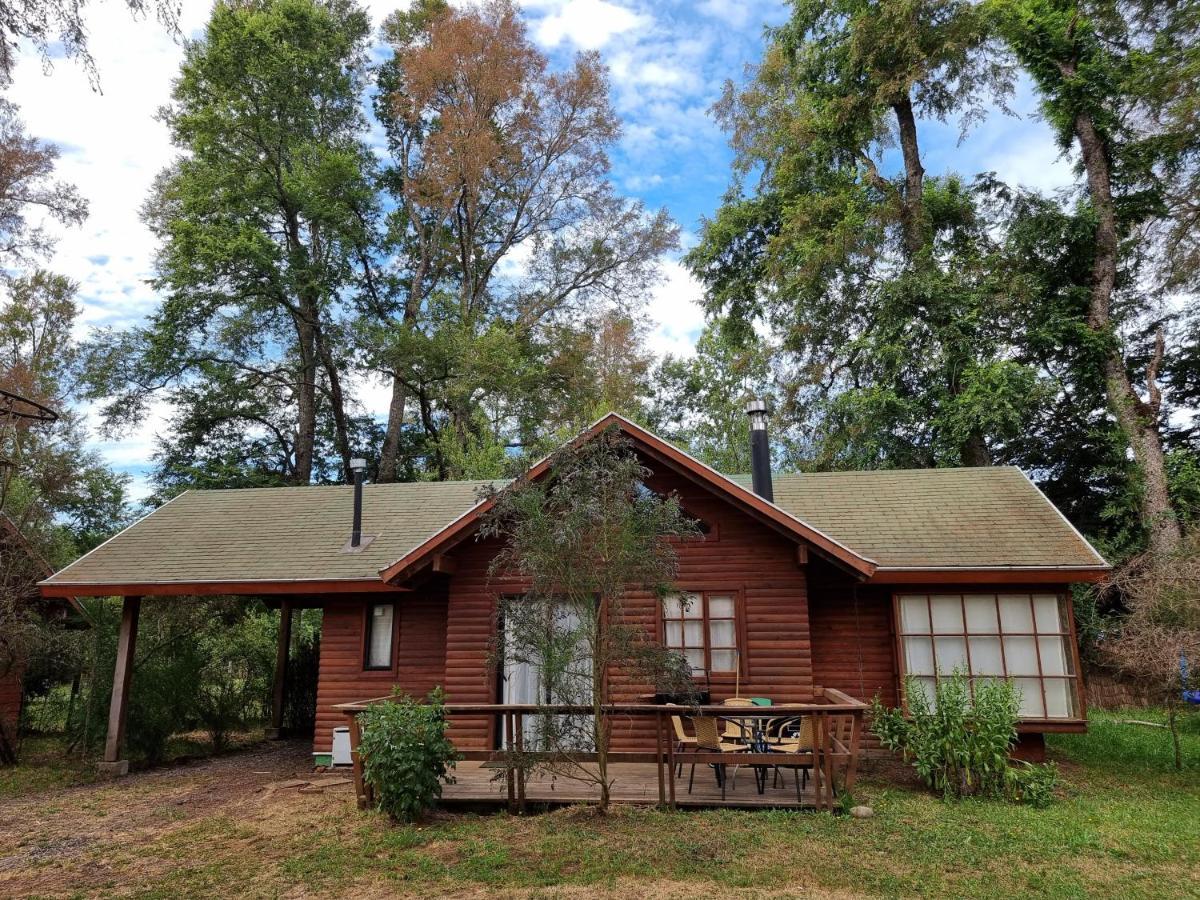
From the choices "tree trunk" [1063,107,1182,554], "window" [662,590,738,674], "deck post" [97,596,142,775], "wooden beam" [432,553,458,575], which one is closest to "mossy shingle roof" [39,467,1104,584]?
"deck post" [97,596,142,775]

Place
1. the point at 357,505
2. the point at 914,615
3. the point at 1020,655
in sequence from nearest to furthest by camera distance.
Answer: the point at 1020,655 < the point at 914,615 < the point at 357,505

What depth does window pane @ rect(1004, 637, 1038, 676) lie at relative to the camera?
32.7ft

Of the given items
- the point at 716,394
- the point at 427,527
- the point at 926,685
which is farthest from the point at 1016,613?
the point at 716,394

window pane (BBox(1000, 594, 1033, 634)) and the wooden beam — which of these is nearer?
the wooden beam

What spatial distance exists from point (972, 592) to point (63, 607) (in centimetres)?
1602

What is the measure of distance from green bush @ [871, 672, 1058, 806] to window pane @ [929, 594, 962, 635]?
62.1 inches

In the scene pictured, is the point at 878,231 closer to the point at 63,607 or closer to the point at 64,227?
the point at 63,607

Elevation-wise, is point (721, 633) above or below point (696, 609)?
below

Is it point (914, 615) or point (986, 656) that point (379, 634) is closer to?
point (914, 615)

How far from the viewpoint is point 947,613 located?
407 inches

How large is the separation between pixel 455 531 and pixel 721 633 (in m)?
3.81

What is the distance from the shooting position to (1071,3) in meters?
20.1

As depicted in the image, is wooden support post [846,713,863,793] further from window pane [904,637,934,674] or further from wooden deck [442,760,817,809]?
window pane [904,637,934,674]

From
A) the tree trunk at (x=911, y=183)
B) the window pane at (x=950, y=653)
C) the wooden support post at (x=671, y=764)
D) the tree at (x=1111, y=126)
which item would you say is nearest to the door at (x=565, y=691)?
the wooden support post at (x=671, y=764)
